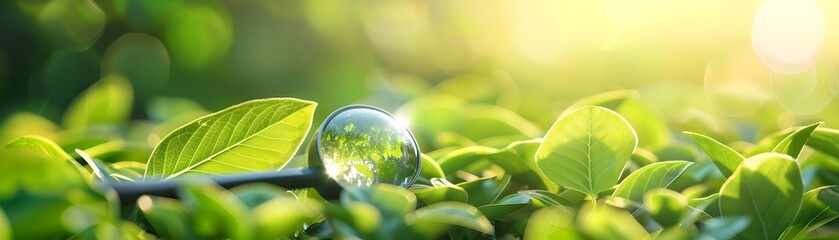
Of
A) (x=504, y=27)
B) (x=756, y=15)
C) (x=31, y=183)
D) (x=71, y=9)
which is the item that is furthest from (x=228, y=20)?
(x=31, y=183)

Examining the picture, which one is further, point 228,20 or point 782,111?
point 228,20

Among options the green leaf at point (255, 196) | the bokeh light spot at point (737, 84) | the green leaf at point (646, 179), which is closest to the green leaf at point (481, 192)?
the green leaf at point (646, 179)

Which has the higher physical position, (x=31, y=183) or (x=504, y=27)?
(x=31, y=183)

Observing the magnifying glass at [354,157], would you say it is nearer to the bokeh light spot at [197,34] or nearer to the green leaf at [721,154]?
the green leaf at [721,154]

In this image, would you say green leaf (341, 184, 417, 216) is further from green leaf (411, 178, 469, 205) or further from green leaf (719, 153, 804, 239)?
green leaf (719, 153, 804, 239)

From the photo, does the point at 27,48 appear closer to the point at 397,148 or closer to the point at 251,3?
the point at 251,3

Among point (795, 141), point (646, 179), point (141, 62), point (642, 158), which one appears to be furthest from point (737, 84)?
point (141, 62)
